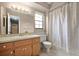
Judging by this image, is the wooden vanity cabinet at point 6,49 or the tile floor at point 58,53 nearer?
the wooden vanity cabinet at point 6,49

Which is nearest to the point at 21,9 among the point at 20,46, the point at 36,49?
the point at 20,46

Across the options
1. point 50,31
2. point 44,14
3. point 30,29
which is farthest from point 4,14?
point 50,31

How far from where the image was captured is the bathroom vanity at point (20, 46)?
5.97 feet

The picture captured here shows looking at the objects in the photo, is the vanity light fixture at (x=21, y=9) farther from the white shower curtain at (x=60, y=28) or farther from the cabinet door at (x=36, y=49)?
the cabinet door at (x=36, y=49)

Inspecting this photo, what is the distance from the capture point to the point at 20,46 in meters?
1.93

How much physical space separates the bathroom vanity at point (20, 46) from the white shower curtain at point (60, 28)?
31 centimetres

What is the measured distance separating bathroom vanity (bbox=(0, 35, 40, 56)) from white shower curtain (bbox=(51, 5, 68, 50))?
1.01 feet

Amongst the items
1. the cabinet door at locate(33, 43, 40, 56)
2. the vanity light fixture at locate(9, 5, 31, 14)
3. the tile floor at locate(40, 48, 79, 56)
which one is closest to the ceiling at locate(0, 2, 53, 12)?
the vanity light fixture at locate(9, 5, 31, 14)

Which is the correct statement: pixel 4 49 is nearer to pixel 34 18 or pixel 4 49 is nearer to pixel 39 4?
pixel 34 18

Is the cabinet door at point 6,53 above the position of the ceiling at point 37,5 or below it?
below

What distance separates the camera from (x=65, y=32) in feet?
6.57

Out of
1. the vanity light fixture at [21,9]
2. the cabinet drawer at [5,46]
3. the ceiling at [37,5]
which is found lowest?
the cabinet drawer at [5,46]

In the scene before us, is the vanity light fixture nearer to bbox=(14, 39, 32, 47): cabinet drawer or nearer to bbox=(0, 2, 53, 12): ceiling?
bbox=(0, 2, 53, 12): ceiling

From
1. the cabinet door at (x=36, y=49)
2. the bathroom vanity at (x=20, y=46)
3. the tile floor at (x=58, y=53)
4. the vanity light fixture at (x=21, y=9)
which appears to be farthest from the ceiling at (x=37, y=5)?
the tile floor at (x=58, y=53)
